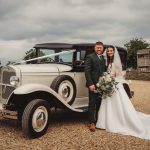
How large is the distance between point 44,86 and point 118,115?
2.10m

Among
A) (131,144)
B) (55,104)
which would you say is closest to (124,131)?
(131,144)

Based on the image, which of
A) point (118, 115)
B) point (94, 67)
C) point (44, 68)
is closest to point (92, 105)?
point (118, 115)

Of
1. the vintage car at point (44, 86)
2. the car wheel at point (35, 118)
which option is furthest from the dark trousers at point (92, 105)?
the car wheel at point (35, 118)

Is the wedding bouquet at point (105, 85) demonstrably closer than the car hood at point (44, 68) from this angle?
No

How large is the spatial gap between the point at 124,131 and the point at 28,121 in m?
2.36

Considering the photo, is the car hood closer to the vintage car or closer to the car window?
the vintage car

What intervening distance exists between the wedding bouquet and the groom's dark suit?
0.17m

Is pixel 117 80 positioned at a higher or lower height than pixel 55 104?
higher

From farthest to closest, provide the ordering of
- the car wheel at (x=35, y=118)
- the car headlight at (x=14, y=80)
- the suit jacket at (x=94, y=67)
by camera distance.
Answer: the suit jacket at (x=94, y=67) → the car headlight at (x=14, y=80) → the car wheel at (x=35, y=118)

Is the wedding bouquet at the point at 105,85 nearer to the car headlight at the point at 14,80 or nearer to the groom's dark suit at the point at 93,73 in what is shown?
the groom's dark suit at the point at 93,73

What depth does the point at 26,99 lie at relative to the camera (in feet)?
26.9

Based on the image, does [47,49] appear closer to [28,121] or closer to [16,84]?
[16,84]

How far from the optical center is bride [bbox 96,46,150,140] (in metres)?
8.39

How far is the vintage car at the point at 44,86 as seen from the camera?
7.59 m
